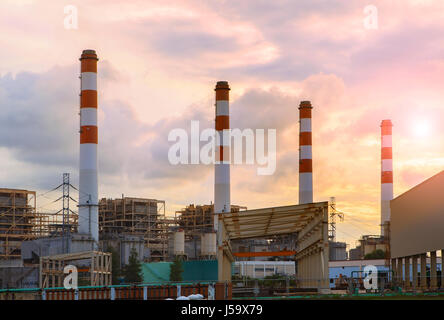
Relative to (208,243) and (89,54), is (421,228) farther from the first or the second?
(208,243)

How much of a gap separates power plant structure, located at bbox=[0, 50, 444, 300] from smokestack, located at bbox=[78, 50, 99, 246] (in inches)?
4.0

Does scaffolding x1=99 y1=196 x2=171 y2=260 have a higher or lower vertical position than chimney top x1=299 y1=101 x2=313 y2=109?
lower

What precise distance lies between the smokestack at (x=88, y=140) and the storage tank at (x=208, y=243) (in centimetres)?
2452

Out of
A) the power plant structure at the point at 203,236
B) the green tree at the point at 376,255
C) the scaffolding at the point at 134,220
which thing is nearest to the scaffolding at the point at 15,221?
the power plant structure at the point at 203,236

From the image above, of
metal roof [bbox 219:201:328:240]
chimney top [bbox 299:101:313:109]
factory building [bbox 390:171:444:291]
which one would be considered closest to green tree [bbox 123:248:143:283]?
metal roof [bbox 219:201:328:240]

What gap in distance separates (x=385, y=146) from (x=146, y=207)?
3395cm

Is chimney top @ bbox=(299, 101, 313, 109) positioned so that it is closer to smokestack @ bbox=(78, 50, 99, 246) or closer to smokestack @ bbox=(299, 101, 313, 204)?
smokestack @ bbox=(299, 101, 313, 204)

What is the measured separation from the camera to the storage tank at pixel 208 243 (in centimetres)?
8888

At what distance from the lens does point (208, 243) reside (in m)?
89.1

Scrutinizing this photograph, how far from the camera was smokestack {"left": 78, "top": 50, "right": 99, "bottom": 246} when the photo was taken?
217 ft

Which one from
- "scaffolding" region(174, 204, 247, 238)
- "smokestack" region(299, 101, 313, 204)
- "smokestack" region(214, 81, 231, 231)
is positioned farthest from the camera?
"scaffolding" region(174, 204, 247, 238)

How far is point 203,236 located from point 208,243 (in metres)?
1.16
